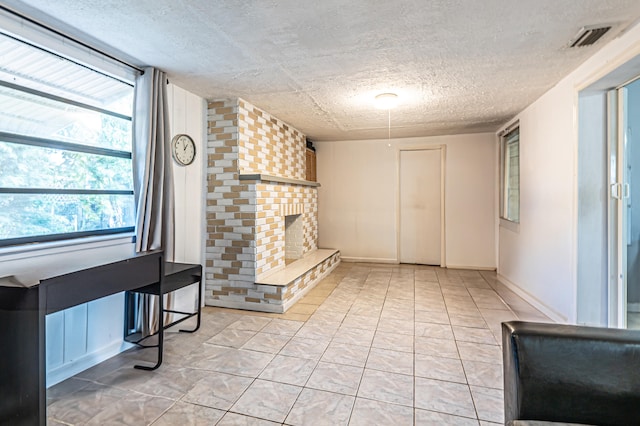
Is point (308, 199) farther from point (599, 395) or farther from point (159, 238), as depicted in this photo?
point (599, 395)

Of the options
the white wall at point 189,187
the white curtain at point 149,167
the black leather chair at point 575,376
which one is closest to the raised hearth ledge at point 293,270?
the white wall at point 189,187

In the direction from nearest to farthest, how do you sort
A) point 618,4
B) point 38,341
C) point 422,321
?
1. point 38,341
2. point 618,4
3. point 422,321

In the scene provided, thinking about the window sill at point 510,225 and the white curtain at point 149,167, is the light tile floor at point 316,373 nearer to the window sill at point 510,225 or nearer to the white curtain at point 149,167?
the white curtain at point 149,167

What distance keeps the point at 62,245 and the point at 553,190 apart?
3.98 m

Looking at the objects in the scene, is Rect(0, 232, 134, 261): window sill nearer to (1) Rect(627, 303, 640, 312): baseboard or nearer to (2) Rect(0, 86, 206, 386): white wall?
(2) Rect(0, 86, 206, 386): white wall

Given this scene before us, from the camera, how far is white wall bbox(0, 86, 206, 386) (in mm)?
1771

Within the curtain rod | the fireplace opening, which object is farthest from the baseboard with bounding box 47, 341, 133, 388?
the fireplace opening

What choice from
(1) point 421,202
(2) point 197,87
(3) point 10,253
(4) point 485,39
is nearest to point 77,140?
(3) point 10,253

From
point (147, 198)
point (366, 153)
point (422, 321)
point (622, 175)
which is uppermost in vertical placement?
point (366, 153)

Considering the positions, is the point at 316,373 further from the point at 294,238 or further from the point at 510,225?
the point at 510,225

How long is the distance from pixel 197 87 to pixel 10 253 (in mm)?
1993

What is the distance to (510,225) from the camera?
13.8 ft

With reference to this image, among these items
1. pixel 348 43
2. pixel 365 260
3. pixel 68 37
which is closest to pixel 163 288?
pixel 68 37

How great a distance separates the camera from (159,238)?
101 inches
